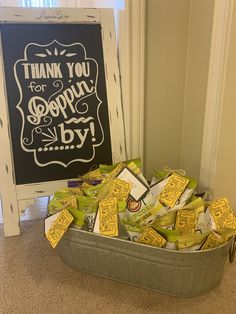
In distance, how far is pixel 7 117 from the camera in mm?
1235

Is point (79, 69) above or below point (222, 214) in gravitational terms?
above

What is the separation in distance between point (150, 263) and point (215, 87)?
25.0 inches

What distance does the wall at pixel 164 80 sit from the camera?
131 cm

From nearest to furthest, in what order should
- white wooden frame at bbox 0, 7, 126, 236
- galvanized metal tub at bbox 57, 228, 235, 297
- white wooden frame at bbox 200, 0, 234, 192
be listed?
galvanized metal tub at bbox 57, 228, 235, 297
white wooden frame at bbox 200, 0, 234, 192
white wooden frame at bbox 0, 7, 126, 236

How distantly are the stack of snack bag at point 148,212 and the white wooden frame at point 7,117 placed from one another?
0.24 meters

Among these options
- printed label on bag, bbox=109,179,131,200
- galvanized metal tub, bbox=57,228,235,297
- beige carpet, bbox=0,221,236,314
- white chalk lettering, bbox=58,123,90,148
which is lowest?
beige carpet, bbox=0,221,236,314

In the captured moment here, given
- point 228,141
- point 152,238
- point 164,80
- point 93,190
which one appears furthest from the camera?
point 164,80

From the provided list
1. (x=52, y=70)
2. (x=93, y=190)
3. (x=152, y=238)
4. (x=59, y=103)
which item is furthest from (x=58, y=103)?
(x=152, y=238)

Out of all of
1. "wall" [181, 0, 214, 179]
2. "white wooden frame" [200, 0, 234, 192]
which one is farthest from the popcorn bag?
"wall" [181, 0, 214, 179]

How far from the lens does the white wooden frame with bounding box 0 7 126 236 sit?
1213mm

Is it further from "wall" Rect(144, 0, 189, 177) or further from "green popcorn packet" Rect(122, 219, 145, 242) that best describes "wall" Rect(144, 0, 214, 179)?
"green popcorn packet" Rect(122, 219, 145, 242)

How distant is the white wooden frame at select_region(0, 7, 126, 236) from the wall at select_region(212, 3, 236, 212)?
389 mm

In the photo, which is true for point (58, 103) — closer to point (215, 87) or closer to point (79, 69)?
point (79, 69)

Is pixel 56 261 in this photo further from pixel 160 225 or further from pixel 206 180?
pixel 206 180
